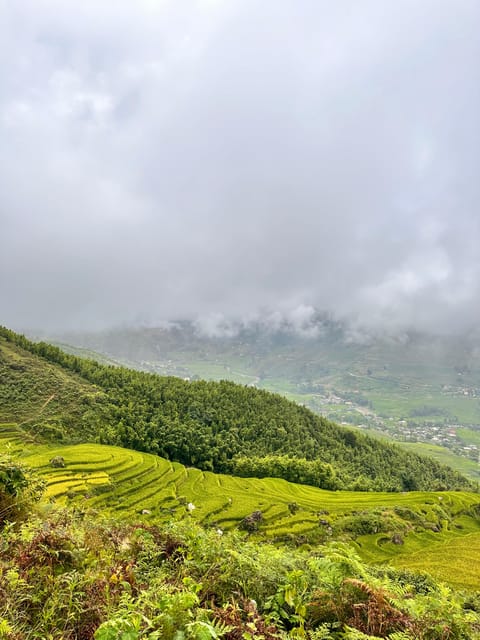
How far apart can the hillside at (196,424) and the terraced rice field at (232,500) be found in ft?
21.9

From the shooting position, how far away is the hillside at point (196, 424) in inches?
2336

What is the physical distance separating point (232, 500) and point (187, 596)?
44.2m

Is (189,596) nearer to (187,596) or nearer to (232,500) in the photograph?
(187,596)

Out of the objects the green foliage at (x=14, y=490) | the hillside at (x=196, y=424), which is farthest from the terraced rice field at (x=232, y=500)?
the green foliage at (x=14, y=490)

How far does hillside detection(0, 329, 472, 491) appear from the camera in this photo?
59344mm

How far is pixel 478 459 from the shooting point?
17862cm

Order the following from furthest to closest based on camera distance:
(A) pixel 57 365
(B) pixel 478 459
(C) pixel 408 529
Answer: (B) pixel 478 459 → (A) pixel 57 365 → (C) pixel 408 529

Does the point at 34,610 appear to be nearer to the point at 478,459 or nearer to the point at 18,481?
the point at 18,481

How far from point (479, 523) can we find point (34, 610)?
6205 cm

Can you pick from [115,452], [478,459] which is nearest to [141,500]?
[115,452]

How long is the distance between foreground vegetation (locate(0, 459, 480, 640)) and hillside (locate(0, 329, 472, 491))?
5646cm

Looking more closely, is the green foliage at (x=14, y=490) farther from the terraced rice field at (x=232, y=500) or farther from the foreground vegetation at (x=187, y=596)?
the terraced rice field at (x=232, y=500)

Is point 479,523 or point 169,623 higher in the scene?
point 169,623

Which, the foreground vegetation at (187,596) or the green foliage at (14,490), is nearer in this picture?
the foreground vegetation at (187,596)
